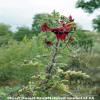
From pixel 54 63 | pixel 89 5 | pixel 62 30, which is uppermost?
pixel 89 5

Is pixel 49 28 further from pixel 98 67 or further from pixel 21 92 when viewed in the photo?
pixel 98 67

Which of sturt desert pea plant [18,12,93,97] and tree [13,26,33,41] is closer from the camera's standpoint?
sturt desert pea plant [18,12,93,97]

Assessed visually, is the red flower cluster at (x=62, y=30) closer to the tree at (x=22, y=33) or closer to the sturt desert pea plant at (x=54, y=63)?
the sturt desert pea plant at (x=54, y=63)

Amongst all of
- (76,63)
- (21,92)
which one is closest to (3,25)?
(76,63)

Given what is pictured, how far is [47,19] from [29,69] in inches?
137

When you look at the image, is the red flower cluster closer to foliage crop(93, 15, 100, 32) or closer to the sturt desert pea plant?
the sturt desert pea plant

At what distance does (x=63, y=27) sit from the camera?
6.66 ft

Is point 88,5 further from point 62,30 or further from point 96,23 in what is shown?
point 62,30

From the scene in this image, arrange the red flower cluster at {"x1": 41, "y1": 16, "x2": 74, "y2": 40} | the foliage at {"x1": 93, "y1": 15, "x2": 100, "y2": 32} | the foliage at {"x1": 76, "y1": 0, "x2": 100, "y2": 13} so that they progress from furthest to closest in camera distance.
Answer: the foliage at {"x1": 76, "y1": 0, "x2": 100, "y2": 13}
the foliage at {"x1": 93, "y1": 15, "x2": 100, "y2": 32}
the red flower cluster at {"x1": 41, "y1": 16, "x2": 74, "y2": 40}

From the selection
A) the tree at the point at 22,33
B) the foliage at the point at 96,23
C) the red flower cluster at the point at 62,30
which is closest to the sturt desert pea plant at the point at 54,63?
the red flower cluster at the point at 62,30

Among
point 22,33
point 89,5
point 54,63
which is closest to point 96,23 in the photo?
point 89,5

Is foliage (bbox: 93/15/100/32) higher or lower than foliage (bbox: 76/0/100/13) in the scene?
lower

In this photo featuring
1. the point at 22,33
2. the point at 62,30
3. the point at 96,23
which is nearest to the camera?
the point at 62,30

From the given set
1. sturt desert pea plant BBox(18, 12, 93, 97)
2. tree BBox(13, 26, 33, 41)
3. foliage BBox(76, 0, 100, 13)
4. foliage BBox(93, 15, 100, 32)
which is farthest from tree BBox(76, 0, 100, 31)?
sturt desert pea plant BBox(18, 12, 93, 97)
